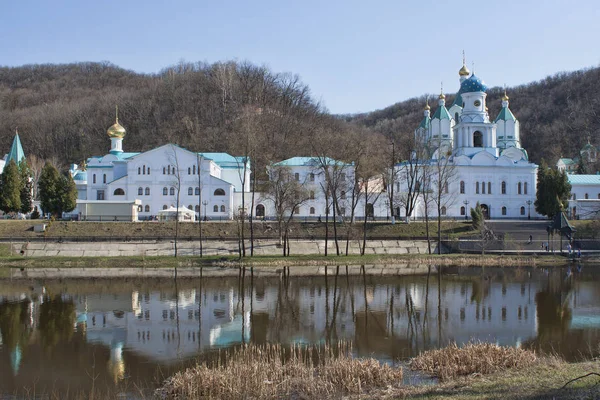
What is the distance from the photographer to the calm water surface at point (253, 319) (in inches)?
523

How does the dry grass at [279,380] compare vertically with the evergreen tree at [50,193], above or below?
below

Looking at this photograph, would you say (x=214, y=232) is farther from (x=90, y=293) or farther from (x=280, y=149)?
(x=280, y=149)

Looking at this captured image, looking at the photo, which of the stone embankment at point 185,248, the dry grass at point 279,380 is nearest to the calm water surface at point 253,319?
the dry grass at point 279,380

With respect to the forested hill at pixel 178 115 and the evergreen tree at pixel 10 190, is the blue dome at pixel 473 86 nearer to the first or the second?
the forested hill at pixel 178 115

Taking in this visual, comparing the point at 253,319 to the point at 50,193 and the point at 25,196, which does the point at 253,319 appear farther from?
the point at 25,196

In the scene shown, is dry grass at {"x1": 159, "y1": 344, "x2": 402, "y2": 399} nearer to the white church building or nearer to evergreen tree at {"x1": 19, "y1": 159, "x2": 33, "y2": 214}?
the white church building

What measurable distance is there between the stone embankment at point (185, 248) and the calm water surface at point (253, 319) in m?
9.27

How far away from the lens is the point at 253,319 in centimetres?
1844

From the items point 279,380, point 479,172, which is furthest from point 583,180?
point 279,380

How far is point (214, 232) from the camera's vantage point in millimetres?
43250

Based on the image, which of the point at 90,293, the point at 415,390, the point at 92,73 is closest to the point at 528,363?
the point at 415,390

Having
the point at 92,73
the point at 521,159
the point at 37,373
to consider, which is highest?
the point at 92,73

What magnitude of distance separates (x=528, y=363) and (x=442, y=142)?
5284 centimetres

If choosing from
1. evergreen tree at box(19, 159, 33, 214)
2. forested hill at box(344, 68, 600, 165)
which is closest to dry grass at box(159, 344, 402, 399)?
evergreen tree at box(19, 159, 33, 214)
